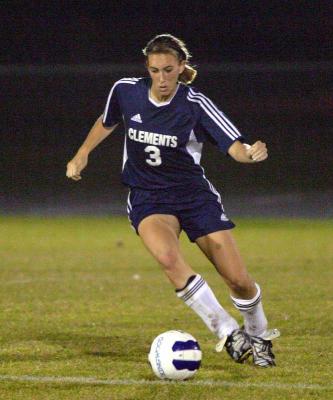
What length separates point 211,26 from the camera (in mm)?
30344

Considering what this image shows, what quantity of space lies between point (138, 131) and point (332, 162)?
1783cm

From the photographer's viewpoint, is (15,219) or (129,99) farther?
(15,219)

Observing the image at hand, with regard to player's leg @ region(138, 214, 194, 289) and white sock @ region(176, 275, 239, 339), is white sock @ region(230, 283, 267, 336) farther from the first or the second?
player's leg @ region(138, 214, 194, 289)

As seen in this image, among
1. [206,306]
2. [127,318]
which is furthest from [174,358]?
[127,318]

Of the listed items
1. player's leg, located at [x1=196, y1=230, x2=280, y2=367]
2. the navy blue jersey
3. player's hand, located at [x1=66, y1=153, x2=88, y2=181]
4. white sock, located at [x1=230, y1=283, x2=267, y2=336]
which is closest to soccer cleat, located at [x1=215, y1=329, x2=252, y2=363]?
player's leg, located at [x1=196, y1=230, x2=280, y2=367]

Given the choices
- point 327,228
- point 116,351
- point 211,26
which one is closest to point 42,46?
point 211,26

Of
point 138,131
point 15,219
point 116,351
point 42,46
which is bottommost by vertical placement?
point 15,219

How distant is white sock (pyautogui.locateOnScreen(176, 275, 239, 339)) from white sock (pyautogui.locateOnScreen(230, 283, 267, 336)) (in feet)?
0.89

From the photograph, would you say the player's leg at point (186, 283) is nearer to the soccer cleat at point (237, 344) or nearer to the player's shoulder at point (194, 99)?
the soccer cleat at point (237, 344)

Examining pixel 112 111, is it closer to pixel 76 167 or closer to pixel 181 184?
pixel 76 167

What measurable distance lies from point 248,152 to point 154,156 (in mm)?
598

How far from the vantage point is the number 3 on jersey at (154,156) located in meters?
6.14

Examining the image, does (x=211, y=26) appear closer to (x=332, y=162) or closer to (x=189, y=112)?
(x=332, y=162)

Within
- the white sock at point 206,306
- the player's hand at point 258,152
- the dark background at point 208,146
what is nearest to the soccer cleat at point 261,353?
the white sock at point 206,306
